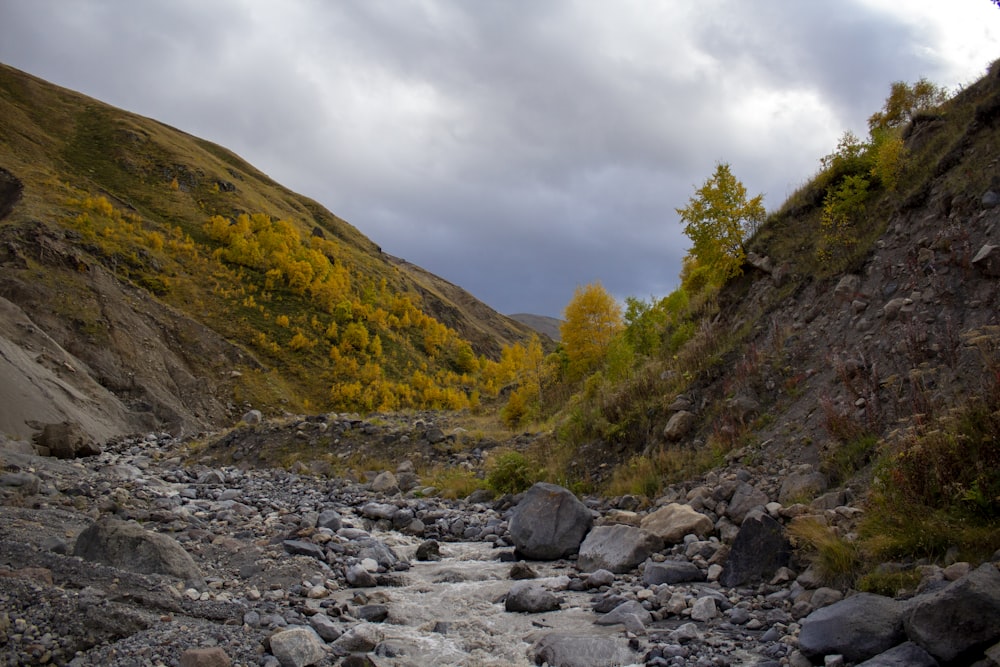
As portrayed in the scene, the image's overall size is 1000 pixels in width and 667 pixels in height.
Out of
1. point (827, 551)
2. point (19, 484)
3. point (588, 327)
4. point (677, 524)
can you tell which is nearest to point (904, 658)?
point (827, 551)

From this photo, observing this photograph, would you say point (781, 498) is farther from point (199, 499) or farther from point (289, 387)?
point (289, 387)

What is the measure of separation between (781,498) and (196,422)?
41094 millimetres

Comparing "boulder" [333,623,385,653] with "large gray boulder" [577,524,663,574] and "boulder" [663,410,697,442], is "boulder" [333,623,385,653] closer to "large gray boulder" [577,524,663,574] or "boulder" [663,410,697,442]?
"large gray boulder" [577,524,663,574]

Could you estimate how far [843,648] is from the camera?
4.87 m

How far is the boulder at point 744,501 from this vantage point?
8.73 meters

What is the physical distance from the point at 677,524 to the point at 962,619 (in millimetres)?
5008

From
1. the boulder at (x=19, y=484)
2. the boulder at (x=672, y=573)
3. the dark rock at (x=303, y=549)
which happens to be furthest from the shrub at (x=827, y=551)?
the boulder at (x=19, y=484)

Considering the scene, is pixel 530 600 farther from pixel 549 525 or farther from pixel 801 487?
pixel 801 487

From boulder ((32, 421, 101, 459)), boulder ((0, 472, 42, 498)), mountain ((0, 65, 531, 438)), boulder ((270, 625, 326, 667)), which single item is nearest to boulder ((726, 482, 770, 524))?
boulder ((270, 625, 326, 667))

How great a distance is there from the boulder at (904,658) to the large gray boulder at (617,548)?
14.0 feet

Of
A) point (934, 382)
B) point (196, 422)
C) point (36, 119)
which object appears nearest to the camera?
point (934, 382)

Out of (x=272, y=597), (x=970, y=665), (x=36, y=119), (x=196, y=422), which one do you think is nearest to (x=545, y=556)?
(x=272, y=597)

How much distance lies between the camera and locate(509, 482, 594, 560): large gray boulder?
10.3m

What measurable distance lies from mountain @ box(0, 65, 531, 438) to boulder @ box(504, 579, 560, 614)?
80.5ft
